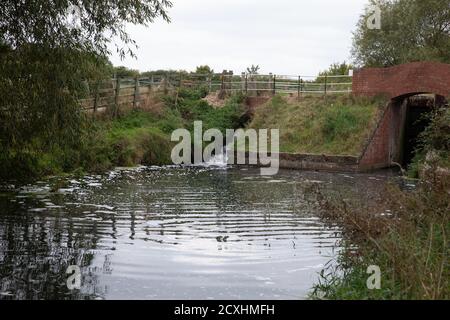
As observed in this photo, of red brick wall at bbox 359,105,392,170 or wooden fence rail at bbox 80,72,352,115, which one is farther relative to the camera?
wooden fence rail at bbox 80,72,352,115

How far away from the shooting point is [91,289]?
8.34 m

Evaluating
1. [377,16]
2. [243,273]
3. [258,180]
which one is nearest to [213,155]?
[258,180]

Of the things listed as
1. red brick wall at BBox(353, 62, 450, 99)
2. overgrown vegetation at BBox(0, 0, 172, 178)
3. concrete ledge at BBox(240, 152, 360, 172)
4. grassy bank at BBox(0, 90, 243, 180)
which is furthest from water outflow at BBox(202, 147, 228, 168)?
overgrown vegetation at BBox(0, 0, 172, 178)

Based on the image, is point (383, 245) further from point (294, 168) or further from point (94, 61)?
point (294, 168)

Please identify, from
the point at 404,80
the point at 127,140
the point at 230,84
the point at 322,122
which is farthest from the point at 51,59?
the point at 230,84

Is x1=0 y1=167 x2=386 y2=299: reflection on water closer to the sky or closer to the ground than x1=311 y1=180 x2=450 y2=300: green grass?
closer to the ground

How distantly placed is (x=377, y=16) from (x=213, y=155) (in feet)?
42.1

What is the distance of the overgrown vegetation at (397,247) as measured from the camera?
7.09 meters

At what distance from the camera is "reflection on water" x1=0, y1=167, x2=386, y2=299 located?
28.1ft

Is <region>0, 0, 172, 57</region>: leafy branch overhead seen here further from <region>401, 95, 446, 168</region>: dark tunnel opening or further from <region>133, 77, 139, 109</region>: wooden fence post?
<region>401, 95, 446, 168</region>: dark tunnel opening

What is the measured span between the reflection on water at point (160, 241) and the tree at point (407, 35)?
724 inches

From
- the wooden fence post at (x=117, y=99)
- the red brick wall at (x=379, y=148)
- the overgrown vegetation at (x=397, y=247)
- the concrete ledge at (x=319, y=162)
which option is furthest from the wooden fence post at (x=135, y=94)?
the overgrown vegetation at (x=397, y=247)

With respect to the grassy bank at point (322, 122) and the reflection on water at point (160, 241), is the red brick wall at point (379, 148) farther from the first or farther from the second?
the reflection on water at point (160, 241)

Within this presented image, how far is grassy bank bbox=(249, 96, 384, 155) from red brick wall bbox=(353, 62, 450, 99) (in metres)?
0.66
